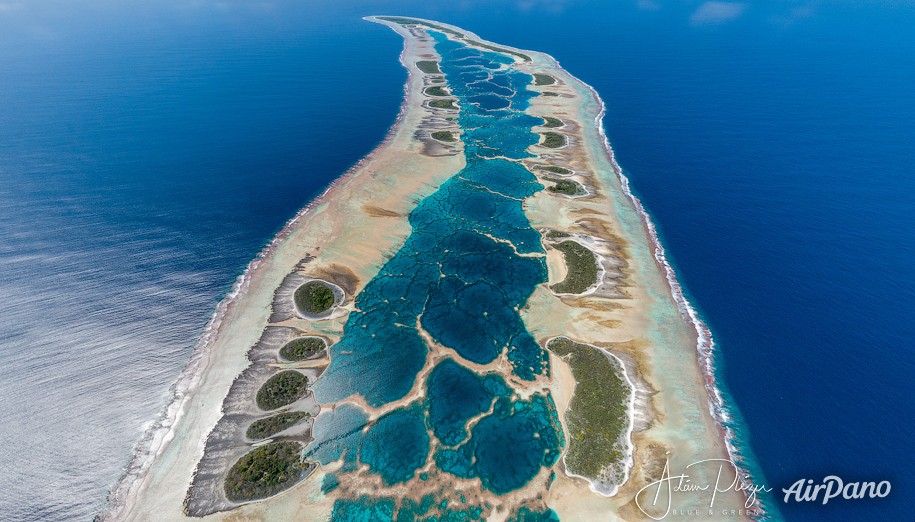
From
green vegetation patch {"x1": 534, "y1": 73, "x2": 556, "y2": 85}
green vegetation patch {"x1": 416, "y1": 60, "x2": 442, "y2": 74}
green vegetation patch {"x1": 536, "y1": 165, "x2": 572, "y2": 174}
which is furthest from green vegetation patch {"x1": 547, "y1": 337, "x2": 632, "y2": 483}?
green vegetation patch {"x1": 416, "y1": 60, "x2": 442, "y2": 74}

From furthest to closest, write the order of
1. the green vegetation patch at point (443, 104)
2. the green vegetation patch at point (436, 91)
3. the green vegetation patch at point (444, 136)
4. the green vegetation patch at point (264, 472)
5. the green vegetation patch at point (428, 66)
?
the green vegetation patch at point (428, 66) < the green vegetation patch at point (436, 91) < the green vegetation patch at point (443, 104) < the green vegetation patch at point (444, 136) < the green vegetation patch at point (264, 472)

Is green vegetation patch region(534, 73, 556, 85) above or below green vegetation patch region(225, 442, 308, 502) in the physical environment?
above

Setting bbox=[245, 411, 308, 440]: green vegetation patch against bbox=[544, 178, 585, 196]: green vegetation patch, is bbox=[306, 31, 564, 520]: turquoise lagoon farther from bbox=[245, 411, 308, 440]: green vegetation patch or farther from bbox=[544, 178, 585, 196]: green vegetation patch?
bbox=[544, 178, 585, 196]: green vegetation patch

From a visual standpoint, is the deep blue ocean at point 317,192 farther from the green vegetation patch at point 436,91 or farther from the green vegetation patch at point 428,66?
the green vegetation patch at point 428,66

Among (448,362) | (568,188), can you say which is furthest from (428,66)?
(448,362)

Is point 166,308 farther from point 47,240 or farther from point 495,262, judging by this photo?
point 495,262

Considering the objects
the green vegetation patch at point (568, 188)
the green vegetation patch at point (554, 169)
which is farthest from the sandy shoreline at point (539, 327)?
the green vegetation patch at point (554, 169)

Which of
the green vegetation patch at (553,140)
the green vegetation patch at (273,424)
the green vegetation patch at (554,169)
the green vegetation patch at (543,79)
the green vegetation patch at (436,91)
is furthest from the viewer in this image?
the green vegetation patch at (543,79)

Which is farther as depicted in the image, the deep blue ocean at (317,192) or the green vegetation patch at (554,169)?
the green vegetation patch at (554,169)
